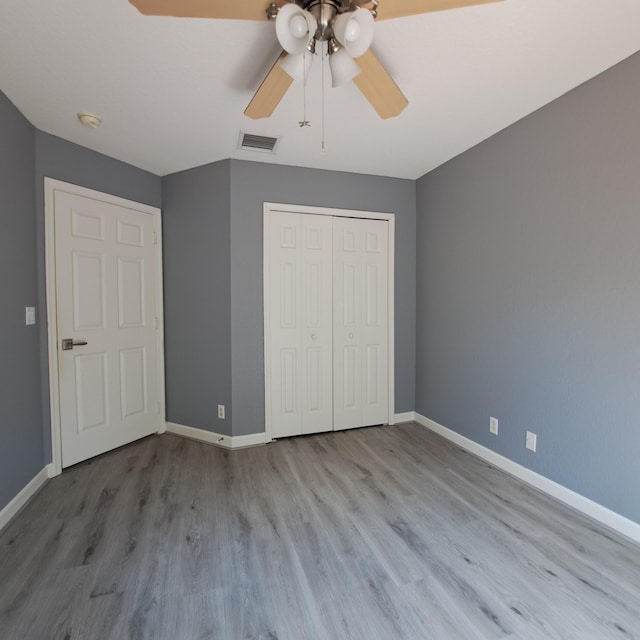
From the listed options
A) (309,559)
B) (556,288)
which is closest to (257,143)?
(556,288)

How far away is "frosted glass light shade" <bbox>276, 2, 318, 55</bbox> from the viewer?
115cm

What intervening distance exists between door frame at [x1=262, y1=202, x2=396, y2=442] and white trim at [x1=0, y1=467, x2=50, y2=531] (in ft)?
5.19

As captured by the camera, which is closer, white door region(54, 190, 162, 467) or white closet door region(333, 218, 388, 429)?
white door region(54, 190, 162, 467)

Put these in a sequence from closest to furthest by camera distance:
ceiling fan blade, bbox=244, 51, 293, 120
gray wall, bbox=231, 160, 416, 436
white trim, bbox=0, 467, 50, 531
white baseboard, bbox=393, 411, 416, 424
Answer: ceiling fan blade, bbox=244, 51, 293, 120 → white trim, bbox=0, 467, 50, 531 → gray wall, bbox=231, 160, 416, 436 → white baseboard, bbox=393, 411, 416, 424

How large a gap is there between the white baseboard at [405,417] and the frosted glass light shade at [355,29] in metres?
3.02

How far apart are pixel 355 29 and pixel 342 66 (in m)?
0.23

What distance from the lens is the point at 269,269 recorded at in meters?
2.95

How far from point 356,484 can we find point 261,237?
82.7 inches

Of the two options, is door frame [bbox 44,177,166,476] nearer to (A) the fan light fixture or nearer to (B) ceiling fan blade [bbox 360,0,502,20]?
(A) the fan light fixture

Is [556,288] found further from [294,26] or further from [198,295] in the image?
[198,295]

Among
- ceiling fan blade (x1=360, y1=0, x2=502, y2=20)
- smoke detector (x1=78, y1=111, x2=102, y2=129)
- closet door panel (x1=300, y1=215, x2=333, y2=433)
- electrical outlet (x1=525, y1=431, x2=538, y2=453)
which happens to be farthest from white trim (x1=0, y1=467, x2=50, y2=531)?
electrical outlet (x1=525, y1=431, x2=538, y2=453)

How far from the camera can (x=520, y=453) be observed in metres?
2.33

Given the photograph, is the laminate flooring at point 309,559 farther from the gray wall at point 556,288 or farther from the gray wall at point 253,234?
the gray wall at point 253,234

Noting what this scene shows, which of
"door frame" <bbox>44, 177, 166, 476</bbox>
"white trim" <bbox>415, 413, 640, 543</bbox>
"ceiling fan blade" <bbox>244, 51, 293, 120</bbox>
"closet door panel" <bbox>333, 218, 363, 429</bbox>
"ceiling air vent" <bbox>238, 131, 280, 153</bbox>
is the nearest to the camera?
"ceiling fan blade" <bbox>244, 51, 293, 120</bbox>
